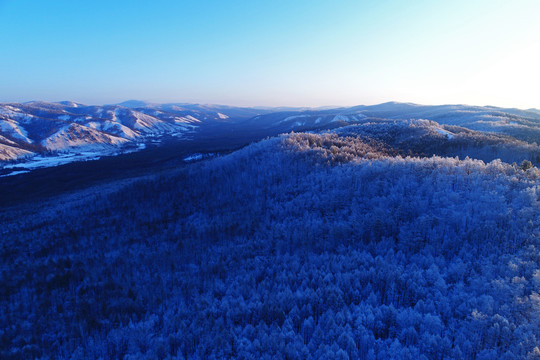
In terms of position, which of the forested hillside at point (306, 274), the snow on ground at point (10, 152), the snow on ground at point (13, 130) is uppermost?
the snow on ground at point (13, 130)

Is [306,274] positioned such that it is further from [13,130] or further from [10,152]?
[13,130]

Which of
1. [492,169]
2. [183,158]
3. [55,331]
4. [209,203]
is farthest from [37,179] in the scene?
[492,169]

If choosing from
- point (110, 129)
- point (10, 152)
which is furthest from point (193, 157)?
point (110, 129)

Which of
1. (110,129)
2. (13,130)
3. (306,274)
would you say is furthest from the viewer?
(110,129)

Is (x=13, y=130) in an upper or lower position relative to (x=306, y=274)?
upper

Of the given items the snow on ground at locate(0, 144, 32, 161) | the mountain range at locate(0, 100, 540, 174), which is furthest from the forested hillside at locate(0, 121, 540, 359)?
the snow on ground at locate(0, 144, 32, 161)

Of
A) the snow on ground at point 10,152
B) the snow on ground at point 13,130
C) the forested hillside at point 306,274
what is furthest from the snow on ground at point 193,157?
the snow on ground at point 13,130

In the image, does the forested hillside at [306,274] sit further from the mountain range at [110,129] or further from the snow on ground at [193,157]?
the snow on ground at [193,157]

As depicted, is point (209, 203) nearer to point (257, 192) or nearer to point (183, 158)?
point (257, 192)

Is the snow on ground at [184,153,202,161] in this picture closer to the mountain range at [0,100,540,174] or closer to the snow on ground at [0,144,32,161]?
the mountain range at [0,100,540,174]
